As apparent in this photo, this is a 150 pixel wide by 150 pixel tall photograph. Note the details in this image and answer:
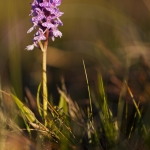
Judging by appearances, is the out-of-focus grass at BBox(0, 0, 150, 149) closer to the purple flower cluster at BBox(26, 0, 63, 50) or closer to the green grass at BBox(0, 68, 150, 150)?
the green grass at BBox(0, 68, 150, 150)

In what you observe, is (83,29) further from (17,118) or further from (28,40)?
(17,118)

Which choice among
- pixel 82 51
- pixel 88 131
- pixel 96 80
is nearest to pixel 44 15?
pixel 88 131

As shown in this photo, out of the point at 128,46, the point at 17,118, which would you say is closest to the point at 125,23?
the point at 128,46

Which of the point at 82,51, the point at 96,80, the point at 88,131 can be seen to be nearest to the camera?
the point at 88,131

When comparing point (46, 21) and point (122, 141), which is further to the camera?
point (46, 21)

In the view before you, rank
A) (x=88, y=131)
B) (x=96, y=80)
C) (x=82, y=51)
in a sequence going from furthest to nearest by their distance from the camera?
(x=82, y=51) → (x=96, y=80) → (x=88, y=131)

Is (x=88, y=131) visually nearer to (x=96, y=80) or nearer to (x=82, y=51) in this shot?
(x=96, y=80)

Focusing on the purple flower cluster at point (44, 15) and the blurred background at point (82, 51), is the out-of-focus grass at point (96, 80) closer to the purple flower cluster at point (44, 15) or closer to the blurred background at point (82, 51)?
the blurred background at point (82, 51)

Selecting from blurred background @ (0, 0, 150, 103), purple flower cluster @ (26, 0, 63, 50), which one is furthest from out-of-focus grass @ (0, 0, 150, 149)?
purple flower cluster @ (26, 0, 63, 50)

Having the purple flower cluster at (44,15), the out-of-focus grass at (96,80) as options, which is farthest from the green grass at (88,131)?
the purple flower cluster at (44,15)
